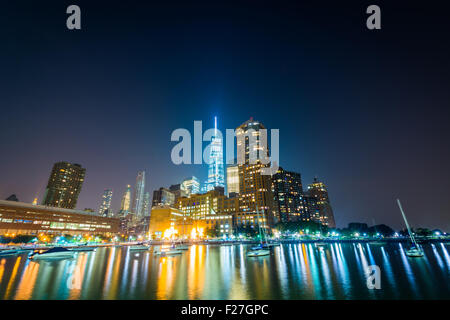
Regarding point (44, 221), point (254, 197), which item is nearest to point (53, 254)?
point (44, 221)

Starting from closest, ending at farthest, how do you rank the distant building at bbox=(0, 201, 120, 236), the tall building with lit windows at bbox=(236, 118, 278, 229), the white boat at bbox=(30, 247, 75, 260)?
the white boat at bbox=(30, 247, 75, 260), the distant building at bbox=(0, 201, 120, 236), the tall building with lit windows at bbox=(236, 118, 278, 229)

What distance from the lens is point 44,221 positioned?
128m

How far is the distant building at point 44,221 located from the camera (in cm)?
11219

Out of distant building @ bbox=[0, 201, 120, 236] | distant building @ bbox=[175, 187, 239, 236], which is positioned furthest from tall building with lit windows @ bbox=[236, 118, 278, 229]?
distant building @ bbox=[0, 201, 120, 236]

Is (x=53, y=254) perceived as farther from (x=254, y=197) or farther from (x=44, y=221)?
(x=254, y=197)

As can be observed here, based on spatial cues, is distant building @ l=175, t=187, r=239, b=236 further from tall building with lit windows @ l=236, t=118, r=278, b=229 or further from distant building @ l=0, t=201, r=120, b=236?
distant building @ l=0, t=201, r=120, b=236

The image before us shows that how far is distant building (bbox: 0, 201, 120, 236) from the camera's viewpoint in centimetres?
11219

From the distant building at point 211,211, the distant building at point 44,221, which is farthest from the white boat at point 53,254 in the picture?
the distant building at point 211,211

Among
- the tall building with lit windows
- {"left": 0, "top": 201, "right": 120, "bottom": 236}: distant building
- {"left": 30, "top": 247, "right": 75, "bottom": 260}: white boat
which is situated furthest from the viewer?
the tall building with lit windows

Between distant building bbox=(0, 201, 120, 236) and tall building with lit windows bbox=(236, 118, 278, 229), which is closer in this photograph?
distant building bbox=(0, 201, 120, 236)

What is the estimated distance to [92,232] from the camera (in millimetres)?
157000

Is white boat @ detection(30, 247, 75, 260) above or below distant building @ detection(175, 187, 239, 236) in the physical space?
below
